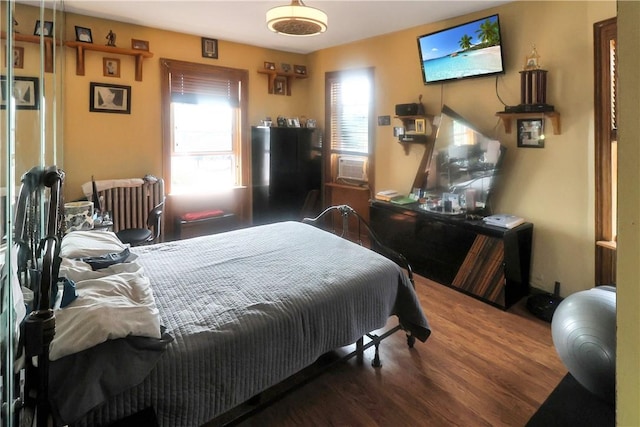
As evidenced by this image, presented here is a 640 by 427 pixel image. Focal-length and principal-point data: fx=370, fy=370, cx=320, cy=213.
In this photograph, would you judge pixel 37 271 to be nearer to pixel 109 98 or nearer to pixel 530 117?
pixel 109 98

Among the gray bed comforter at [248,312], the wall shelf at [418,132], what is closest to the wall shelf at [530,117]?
the wall shelf at [418,132]

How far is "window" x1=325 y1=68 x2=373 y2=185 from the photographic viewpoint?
4449mm

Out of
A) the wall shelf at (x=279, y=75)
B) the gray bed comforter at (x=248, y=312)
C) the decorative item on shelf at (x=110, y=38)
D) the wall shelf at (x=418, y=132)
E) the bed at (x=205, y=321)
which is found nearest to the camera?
the bed at (x=205, y=321)

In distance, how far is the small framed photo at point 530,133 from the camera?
9.86ft

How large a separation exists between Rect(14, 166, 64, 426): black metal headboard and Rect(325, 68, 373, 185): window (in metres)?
3.52

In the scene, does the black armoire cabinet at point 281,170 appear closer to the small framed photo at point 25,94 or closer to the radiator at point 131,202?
the radiator at point 131,202

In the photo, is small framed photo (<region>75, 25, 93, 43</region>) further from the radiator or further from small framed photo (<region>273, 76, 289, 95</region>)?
small framed photo (<region>273, 76, 289, 95</region>)

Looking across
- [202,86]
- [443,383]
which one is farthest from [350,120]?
[443,383]

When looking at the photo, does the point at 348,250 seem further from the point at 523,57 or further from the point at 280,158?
the point at 280,158

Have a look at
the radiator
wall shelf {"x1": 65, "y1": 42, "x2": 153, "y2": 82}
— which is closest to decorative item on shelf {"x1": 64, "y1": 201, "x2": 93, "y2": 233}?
the radiator

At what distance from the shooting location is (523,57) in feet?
10.1

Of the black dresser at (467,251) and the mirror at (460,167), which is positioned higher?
the mirror at (460,167)

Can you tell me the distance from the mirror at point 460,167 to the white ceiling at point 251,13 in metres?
0.90

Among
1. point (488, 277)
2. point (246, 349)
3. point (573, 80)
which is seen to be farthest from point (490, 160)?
point (246, 349)
